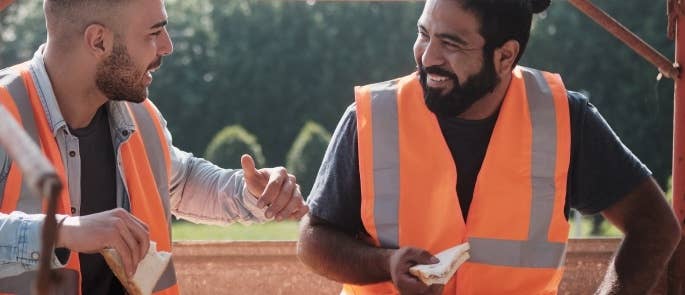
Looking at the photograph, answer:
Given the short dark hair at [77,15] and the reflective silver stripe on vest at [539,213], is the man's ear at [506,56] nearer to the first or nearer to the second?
the reflective silver stripe on vest at [539,213]

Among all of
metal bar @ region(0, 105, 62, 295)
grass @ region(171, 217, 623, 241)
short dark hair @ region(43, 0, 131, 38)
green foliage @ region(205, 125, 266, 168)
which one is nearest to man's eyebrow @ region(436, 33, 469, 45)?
short dark hair @ region(43, 0, 131, 38)

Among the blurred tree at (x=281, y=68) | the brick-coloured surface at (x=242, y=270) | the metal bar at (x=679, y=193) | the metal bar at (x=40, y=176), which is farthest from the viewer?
the blurred tree at (x=281, y=68)

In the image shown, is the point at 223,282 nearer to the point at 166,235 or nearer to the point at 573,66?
the point at 166,235

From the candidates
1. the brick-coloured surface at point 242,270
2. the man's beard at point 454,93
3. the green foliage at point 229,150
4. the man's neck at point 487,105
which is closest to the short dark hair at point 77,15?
the man's beard at point 454,93

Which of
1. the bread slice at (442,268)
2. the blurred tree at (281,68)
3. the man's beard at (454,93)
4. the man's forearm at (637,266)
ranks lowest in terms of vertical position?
the blurred tree at (281,68)

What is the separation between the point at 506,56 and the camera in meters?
3.79

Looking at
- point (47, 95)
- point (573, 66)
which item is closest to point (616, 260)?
point (47, 95)

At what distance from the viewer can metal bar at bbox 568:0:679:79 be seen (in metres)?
4.37

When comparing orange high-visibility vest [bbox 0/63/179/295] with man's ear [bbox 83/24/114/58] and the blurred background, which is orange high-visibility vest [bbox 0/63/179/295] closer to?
man's ear [bbox 83/24/114/58]

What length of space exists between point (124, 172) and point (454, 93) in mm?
931

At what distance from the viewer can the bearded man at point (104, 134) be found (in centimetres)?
329

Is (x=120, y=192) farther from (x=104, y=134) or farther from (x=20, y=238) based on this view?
(x=20, y=238)

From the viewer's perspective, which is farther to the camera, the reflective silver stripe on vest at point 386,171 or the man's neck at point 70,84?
the reflective silver stripe on vest at point 386,171

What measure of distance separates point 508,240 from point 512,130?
313 mm
